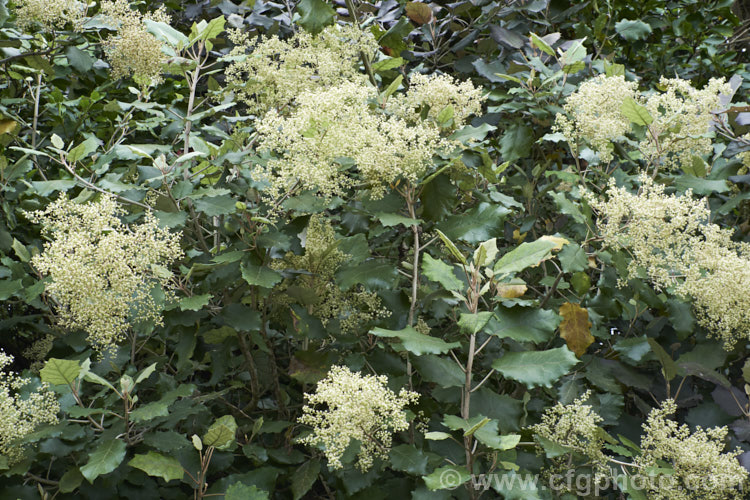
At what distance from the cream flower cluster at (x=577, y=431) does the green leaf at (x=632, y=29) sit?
→ 2.33m

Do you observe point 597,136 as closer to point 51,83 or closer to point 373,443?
point 373,443

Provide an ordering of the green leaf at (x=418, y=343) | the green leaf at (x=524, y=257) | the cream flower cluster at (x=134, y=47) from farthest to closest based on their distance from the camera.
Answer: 1. the cream flower cluster at (x=134, y=47)
2. the green leaf at (x=524, y=257)
3. the green leaf at (x=418, y=343)

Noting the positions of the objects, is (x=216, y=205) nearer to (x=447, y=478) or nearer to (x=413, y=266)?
(x=413, y=266)

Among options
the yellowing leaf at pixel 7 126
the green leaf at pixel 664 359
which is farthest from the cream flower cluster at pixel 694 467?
the yellowing leaf at pixel 7 126

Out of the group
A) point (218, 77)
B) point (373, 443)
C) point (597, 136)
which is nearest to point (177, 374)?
point (373, 443)

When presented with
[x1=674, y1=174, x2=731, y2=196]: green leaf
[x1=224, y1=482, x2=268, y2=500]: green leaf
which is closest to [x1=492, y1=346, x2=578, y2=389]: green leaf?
[x1=224, y1=482, x2=268, y2=500]: green leaf

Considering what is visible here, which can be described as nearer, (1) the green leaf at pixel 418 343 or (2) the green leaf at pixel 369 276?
(1) the green leaf at pixel 418 343

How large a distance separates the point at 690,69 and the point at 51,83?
11.9 feet

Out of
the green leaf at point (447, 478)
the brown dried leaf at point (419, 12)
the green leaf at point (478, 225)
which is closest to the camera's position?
the green leaf at point (447, 478)

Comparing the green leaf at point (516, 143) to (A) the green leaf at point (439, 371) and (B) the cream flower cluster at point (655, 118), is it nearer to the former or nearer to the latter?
(B) the cream flower cluster at point (655, 118)

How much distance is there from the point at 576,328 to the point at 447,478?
0.77m

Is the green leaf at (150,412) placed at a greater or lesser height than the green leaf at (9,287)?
greater

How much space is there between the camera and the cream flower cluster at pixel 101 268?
1.51 m

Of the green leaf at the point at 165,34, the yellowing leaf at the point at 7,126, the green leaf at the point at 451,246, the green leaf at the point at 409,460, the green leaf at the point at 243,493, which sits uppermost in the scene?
the green leaf at the point at 165,34
